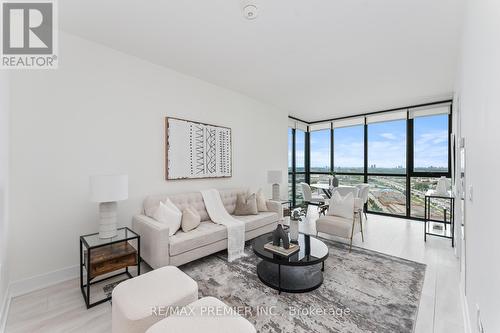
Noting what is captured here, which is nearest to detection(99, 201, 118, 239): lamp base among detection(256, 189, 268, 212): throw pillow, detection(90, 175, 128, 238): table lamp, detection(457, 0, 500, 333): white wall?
detection(90, 175, 128, 238): table lamp

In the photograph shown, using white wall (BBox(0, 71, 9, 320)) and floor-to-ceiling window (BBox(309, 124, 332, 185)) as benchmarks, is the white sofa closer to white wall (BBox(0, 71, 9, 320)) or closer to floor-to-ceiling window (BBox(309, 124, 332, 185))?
white wall (BBox(0, 71, 9, 320))

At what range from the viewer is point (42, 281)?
229 cm

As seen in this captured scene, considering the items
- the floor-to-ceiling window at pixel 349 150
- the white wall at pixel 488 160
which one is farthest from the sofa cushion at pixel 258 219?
the floor-to-ceiling window at pixel 349 150

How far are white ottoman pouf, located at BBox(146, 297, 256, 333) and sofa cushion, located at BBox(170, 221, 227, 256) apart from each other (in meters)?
1.25

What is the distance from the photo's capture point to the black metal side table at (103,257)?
2049mm

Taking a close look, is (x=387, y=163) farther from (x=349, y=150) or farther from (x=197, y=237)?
(x=197, y=237)

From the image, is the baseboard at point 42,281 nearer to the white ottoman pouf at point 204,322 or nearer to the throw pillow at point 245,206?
the white ottoman pouf at point 204,322

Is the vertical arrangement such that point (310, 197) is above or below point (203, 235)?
above

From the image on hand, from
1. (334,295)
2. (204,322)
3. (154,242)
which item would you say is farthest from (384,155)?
(204,322)

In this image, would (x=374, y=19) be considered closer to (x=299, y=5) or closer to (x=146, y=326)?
(x=299, y=5)

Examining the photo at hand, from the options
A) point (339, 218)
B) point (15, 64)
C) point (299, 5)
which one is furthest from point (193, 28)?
point (339, 218)

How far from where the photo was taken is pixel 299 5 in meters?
2.01

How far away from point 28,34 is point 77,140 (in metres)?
1.13

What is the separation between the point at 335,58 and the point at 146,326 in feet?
11.4
